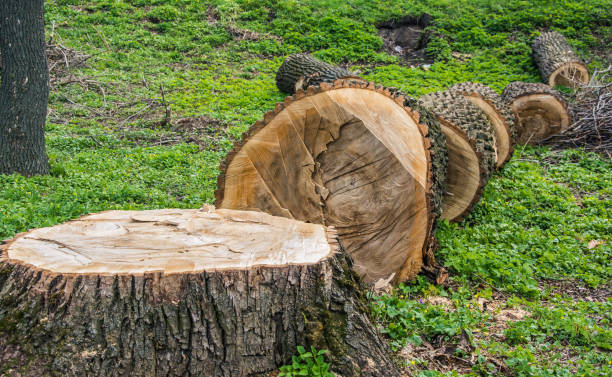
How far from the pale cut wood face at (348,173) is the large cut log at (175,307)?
52.1 inches

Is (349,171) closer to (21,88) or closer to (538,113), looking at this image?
(21,88)

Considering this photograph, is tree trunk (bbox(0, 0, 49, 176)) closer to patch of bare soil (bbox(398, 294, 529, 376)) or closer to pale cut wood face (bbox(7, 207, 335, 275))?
pale cut wood face (bbox(7, 207, 335, 275))

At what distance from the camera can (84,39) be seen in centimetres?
1181

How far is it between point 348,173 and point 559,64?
855 centimetres

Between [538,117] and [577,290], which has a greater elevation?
[538,117]

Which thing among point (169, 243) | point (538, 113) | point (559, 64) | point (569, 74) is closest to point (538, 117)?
point (538, 113)

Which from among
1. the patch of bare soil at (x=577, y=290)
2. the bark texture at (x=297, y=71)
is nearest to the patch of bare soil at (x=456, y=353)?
the patch of bare soil at (x=577, y=290)

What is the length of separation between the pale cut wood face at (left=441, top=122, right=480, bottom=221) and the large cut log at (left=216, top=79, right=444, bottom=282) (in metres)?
1.33

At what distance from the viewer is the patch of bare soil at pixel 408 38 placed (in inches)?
494

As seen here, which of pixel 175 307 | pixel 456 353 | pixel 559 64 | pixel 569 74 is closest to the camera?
pixel 175 307

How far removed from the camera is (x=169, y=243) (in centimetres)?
258

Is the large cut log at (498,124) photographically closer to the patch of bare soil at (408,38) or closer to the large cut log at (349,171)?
the large cut log at (349,171)

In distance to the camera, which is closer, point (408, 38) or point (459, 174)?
point (459, 174)

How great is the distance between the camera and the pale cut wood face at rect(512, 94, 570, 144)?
7.86m
